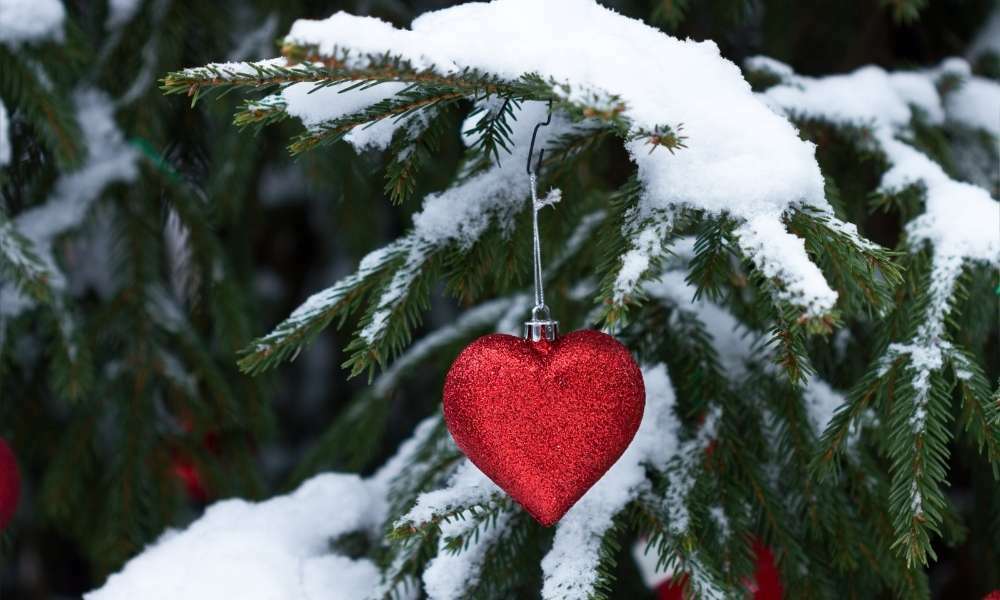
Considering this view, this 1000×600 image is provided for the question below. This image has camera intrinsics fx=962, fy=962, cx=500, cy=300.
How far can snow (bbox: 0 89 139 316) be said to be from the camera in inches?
64.3

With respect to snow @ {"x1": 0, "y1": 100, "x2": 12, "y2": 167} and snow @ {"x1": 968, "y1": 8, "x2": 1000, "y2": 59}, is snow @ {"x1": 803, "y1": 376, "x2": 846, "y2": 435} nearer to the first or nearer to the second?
snow @ {"x1": 968, "y1": 8, "x2": 1000, "y2": 59}

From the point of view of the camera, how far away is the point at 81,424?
1.75 meters

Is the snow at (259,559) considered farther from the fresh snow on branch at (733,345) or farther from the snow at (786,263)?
the snow at (786,263)

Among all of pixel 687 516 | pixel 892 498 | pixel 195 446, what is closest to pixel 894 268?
pixel 892 498

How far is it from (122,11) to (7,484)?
869mm

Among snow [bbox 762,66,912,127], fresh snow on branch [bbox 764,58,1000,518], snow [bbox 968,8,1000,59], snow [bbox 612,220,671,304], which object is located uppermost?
snow [bbox 612,220,671,304]

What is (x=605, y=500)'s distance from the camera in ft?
3.58

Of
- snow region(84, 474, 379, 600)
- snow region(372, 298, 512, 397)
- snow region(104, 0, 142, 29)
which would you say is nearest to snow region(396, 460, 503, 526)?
snow region(84, 474, 379, 600)

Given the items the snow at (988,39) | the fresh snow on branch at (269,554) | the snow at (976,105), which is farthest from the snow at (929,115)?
the fresh snow on branch at (269,554)

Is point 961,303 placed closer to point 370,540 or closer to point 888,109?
point 888,109

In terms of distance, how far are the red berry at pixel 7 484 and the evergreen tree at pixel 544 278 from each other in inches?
7.4

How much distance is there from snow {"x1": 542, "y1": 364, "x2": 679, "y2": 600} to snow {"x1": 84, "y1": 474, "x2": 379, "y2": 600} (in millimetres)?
286

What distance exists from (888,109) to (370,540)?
0.97 m

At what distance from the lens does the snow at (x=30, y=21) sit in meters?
1.40
